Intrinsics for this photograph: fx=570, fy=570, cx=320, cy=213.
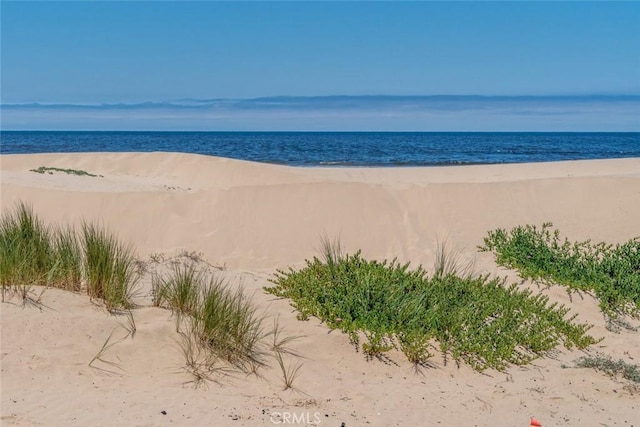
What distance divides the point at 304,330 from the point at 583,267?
4002mm

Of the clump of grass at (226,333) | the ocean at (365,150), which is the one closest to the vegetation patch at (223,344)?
the clump of grass at (226,333)

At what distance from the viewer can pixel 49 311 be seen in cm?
491

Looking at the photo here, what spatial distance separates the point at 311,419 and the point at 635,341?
12.4 feet

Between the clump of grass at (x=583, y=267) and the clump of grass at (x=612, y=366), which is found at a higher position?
the clump of grass at (x=583, y=267)

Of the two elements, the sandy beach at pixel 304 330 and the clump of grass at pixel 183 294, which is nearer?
the sandy beach at pixel 304 330

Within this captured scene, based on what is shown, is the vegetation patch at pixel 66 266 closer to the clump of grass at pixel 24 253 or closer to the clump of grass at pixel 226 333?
the clump of grass at pixel 24 253

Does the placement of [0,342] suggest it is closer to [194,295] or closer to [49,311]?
[49,311]

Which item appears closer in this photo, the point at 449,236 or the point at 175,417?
the point at 175,417

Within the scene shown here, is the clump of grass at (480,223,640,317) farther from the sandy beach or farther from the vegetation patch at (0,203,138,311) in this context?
the vegetation patch at (0,203,138,311)

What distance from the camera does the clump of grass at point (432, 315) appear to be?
4961 mm

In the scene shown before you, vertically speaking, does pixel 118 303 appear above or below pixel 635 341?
above

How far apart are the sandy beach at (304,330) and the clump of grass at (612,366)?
0.30 ft

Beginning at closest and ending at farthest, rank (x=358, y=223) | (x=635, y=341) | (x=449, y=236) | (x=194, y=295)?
(x=194, y=295) < (x=635, y=341) < (x=449, y=236) < (x=358, y=223)

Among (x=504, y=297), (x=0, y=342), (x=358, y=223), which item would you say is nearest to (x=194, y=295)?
(x=0, y=342)
